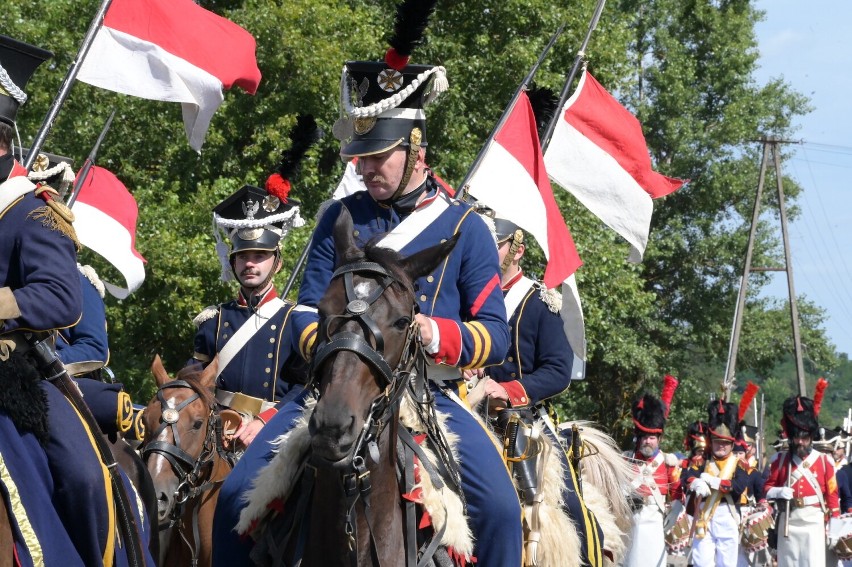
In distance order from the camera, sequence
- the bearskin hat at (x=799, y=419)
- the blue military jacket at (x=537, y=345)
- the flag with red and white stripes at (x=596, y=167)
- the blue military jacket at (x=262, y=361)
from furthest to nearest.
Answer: the bearskin hat at (x=799, y=419) < the flag with red and white stripes at (x=596, y=167) < the blue military jacket at (x=537, y=345) < the blue military jacket at (x=262, y=361)

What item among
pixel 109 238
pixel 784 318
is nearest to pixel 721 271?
pixel 784 318

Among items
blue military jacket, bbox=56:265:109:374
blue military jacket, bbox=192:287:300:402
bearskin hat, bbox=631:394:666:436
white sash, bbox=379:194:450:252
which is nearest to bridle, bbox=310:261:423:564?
white sash, bbox=379:194:450:252

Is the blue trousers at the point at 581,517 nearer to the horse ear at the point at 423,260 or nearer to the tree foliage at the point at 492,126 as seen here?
the horse ear at the point at 423,260

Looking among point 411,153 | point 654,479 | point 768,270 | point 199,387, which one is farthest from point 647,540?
point 768,270

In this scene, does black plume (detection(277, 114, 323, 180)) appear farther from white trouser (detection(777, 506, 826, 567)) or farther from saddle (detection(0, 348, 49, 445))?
white trouser (detection(777, 506, 826, 567))

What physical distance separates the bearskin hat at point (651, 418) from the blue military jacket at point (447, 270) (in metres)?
12.1

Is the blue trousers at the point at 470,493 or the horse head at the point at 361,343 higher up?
the horse head at the point at 361,343

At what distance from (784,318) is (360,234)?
1502 inches

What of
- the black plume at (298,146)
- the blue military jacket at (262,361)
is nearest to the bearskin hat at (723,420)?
the black plume at (298,146)

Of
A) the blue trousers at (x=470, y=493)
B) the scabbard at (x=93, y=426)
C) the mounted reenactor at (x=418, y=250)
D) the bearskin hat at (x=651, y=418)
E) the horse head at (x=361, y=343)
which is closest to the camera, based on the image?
the horse head at (x=361, y=343)

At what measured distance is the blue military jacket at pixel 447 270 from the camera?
6168 millimetres

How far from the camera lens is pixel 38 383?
18.4 ft

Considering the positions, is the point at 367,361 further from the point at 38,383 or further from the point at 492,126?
the point at 492,126

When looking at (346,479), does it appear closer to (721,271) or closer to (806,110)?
(721,271)
